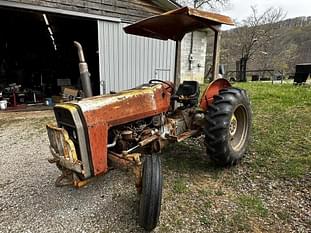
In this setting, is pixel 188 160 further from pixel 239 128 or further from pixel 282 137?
pixel 282 137

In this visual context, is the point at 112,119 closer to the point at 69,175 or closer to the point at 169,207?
A: the point at 69,175

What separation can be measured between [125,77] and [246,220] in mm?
5803

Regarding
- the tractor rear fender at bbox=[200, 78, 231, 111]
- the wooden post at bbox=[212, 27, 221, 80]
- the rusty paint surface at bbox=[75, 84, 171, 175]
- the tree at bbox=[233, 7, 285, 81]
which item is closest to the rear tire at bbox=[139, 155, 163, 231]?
the rusty paint surface at bbox=[75, 84, 171, 175]

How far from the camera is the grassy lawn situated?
201cm

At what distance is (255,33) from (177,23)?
1814 centimetres

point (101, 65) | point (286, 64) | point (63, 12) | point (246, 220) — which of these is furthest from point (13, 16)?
point (286, 64)

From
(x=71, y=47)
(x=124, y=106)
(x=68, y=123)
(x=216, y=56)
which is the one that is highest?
(x=71, y=47)

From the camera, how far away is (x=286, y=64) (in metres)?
23.5

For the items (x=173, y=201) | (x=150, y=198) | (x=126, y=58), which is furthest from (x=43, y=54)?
(x=150, y=198)

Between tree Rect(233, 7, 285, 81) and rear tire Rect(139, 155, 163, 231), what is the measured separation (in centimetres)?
1820

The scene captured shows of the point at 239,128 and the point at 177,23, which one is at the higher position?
the point at 177,23

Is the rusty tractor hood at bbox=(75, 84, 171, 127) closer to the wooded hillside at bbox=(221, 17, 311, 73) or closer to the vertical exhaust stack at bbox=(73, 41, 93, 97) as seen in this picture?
the vertical exhaust stack at bbox=(73, 41, 93, 97)

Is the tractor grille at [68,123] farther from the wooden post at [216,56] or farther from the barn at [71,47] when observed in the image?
the barn at [71,47]

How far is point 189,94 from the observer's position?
3.26 meters
